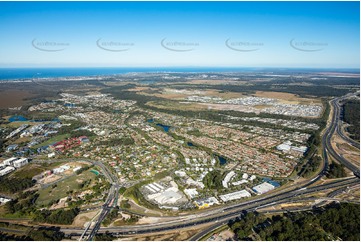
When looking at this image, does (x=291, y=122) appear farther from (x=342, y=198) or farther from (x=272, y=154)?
(x=342, y=198)

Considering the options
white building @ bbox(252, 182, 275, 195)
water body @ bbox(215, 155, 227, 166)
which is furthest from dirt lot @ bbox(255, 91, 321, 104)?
white building @ bbox(252, 182, 275, 195)

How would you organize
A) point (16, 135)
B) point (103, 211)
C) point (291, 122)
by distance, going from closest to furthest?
point (103, 211) < point (16, 135) < point (291, 122)

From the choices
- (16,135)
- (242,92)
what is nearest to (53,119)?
(16,135)

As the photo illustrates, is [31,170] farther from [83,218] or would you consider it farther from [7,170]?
[83,218]

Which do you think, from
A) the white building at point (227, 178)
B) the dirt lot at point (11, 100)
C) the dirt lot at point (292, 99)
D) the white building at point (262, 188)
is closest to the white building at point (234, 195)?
the white building at point (262, 188)

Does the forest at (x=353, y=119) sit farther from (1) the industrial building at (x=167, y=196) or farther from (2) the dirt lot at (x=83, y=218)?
(2) the dirt lot at (x=83, y=218)

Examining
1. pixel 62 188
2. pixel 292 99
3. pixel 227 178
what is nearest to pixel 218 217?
pixel 227 178
